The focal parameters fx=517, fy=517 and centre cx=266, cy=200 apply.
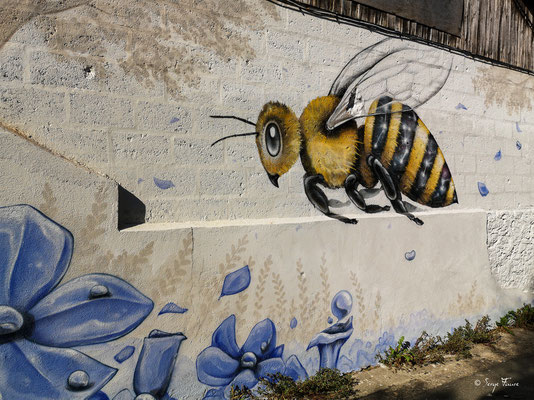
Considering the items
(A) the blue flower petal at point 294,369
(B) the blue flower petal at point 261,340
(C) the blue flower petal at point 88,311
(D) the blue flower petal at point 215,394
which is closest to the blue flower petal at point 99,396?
(C) the blue flower petal at point 88,311

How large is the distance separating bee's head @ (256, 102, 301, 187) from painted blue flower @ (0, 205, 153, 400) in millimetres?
1505

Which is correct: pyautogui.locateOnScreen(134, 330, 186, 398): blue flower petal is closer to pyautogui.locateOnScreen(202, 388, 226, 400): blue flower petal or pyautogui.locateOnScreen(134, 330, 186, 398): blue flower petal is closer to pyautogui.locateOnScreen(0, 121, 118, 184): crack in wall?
pyautogui.locateOnScreen(202, 388, 226, 400): blue flower petal

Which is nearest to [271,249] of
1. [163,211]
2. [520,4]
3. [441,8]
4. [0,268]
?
[163,211]

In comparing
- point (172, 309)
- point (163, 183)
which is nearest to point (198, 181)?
point (163, 183)

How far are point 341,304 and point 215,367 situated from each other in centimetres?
125

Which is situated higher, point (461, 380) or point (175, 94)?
point (175, 94)

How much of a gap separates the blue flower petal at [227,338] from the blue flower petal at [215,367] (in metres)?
0.03

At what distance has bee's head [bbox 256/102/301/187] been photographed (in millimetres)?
3996

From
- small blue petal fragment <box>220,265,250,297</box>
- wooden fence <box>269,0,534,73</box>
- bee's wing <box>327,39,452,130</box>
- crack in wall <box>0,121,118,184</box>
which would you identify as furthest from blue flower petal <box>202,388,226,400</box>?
wooden fence <box>269,0,534,73</box>

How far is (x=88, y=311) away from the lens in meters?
2.99

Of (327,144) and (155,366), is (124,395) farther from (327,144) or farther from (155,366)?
(327,144)

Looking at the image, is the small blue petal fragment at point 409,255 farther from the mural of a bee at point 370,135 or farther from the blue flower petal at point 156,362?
the blue flower petal at point 156,362

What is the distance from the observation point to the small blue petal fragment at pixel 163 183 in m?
3.45

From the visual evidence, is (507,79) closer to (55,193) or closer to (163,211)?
(163,211)
